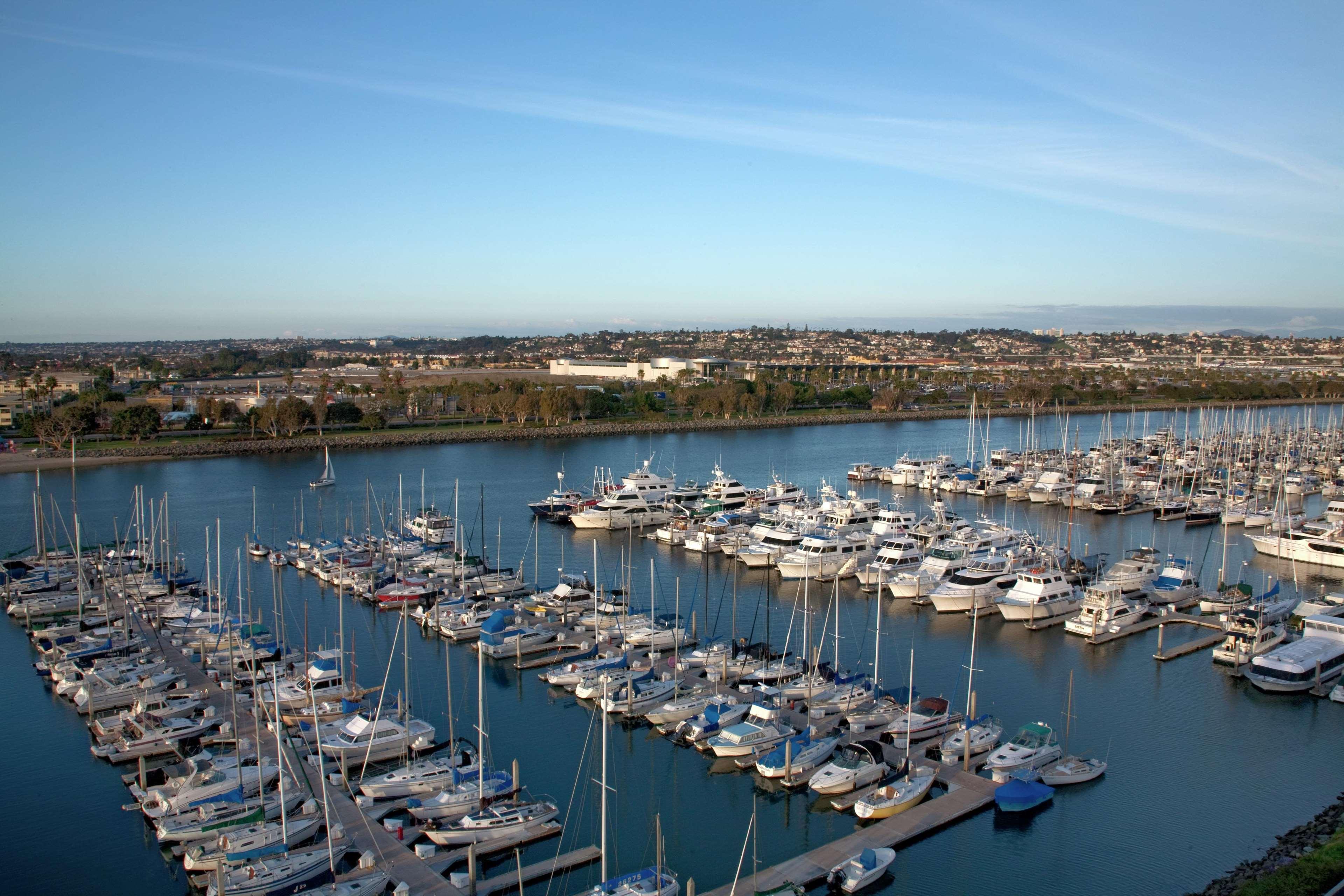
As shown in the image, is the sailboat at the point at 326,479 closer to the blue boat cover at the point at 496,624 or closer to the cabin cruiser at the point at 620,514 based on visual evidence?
the cabin cruiser at the point at 620,514

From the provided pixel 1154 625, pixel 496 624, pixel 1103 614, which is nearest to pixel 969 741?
pixel 1103 614

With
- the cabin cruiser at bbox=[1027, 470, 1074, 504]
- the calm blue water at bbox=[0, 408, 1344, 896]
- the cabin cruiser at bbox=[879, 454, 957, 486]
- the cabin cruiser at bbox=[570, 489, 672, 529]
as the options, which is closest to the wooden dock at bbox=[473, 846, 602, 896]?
the calm blue water at bbox=[0, 408, 1344, 896]

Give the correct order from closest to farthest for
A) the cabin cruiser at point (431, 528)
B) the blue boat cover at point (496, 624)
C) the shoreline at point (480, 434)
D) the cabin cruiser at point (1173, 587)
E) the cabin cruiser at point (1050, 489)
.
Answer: the blue boat cover at point (496, 624) → the cabin cruiser at point (1173, 587) → the cabin cruiser at point (431, 528) → the cabin cruiser at point (1050, 489) → the shoreline at point (480, 434)

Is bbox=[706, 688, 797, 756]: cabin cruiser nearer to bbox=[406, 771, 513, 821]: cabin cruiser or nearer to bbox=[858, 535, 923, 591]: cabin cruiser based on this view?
bbox=[406, 771, 513, 821]: cabin cruiser

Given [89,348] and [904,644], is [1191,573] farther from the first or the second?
[89,348]

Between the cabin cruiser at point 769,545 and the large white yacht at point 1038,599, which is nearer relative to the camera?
the large white yacht at point 1038,599

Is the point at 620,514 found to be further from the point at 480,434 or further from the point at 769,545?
the point at 480,434

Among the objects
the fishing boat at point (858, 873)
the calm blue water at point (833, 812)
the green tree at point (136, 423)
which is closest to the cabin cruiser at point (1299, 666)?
the calm blue water at point (833, 812)

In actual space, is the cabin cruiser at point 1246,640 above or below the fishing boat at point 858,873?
above
